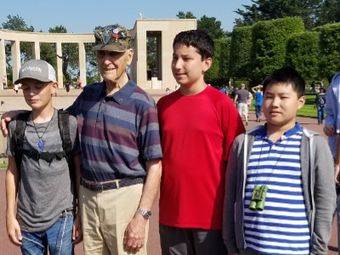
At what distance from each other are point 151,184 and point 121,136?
332 mm

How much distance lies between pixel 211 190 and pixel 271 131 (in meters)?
0.51

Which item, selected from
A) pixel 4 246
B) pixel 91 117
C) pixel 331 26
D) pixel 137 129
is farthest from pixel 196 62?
pixel 331 26

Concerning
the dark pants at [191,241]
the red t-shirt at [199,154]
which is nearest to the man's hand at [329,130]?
the red t-shirt at [199,154]

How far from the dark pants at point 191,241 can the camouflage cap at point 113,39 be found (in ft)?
3.78

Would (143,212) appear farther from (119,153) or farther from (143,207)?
(119,153)

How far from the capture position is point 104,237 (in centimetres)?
293

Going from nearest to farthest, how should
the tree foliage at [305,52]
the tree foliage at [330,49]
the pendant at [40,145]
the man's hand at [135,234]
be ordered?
the man's hand at [135,234], the pendant at [40,145], the tree foliage at [330,49], the tree foliage at [305,52]

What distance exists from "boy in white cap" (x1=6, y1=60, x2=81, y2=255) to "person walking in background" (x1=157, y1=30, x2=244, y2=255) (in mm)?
618

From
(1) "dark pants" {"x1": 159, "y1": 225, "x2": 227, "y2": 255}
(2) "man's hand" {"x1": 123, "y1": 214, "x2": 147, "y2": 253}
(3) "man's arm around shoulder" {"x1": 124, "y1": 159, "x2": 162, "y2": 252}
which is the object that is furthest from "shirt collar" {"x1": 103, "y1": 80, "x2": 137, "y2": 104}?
(1) "dark pants" {"x1": 159, "y1": 225, "x2": 227, "y2": 255}

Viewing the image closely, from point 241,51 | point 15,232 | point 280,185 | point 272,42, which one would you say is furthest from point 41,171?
point 241,51

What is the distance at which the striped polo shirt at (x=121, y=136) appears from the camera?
279cm

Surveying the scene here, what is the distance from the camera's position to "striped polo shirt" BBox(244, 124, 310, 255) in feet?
8.41

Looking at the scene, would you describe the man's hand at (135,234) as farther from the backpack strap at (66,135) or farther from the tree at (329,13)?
the tree at (329,13)

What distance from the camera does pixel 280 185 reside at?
2574 mm
